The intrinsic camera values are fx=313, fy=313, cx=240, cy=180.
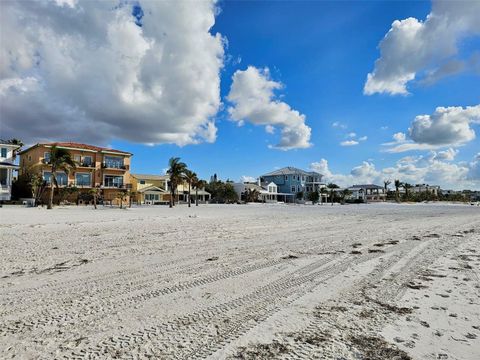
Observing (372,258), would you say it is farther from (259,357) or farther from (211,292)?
(259,357)

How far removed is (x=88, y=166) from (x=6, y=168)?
12.0m

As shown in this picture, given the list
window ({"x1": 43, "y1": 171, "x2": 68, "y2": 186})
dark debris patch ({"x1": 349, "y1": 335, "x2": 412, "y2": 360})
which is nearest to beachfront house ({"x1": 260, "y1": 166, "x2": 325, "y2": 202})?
window ({"x1": 43, "y1": 171, "x2": 68, "y2": 186})

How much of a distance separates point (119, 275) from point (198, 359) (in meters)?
3.61

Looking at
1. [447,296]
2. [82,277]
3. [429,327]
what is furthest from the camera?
[82,277]

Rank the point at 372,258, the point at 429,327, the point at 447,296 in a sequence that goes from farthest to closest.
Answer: the point at 372,258 → the point at 447,296 → the point at 429,327

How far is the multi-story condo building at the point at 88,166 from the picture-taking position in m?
46.6

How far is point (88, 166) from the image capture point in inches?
1992

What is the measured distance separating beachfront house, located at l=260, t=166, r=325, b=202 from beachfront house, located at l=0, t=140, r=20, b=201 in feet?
213

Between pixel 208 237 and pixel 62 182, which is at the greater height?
pixel 62 182

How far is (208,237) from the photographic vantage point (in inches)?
462

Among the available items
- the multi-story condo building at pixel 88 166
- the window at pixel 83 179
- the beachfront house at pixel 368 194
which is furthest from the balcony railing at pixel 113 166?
the beachfront house at pixel 368 194

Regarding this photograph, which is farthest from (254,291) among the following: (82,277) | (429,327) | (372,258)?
(372,258)

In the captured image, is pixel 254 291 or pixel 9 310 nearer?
pixel 9 310

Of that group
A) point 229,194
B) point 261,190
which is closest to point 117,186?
point 229,194
